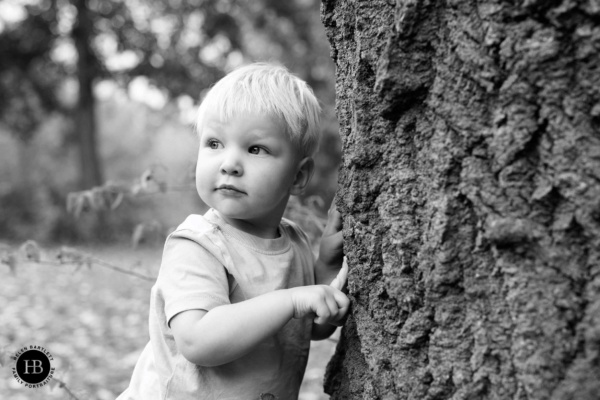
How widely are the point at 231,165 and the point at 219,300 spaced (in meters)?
0.34

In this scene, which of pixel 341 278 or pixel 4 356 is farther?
pixel 4 356

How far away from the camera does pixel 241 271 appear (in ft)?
5.21

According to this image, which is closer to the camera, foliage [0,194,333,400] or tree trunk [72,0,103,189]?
foliage [0,194,333,400]

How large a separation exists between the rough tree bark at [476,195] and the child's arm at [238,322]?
152 mm

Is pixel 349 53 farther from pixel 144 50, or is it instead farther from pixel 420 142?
pixel 144 50

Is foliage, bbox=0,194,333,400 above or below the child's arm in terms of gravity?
A: below

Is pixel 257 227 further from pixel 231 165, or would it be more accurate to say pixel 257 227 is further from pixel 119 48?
pixel 119 48

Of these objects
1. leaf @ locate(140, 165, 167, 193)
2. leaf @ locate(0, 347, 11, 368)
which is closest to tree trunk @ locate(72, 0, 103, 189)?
leaf @ locate(140, 165, 167, 193)

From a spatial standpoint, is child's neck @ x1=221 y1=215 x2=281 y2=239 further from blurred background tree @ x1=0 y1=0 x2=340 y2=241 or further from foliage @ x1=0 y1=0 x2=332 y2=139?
foliage @ x1=0 y1=0 x2=332 y2=139

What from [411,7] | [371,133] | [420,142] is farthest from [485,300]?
[411,7]

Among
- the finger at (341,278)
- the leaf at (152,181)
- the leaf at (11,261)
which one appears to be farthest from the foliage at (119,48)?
the finger at (341,278)

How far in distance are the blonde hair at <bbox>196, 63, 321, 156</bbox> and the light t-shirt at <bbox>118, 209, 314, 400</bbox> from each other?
11.6 inches

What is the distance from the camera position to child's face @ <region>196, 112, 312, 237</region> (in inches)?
61.8

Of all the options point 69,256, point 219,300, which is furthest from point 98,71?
point 219,300
